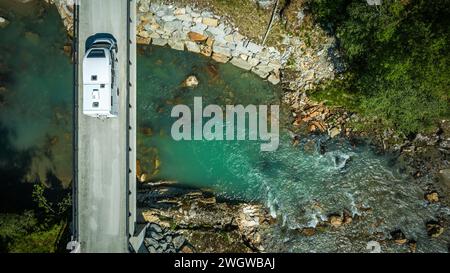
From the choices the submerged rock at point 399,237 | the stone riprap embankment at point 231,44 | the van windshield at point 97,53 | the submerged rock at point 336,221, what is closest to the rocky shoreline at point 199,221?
the submerged rock at point 336,221

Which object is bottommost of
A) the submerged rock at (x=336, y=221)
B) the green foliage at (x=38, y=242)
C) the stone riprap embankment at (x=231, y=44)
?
the green foliage at (x=38, y=242)

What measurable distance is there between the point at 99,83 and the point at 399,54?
1703 cm

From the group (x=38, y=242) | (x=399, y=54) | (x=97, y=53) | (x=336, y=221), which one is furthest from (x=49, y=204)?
(x=399, y=54)

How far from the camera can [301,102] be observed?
2836 cm

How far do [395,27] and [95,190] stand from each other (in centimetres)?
1989

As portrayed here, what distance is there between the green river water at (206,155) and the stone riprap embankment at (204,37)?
70 centimetres

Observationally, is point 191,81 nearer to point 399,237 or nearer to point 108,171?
point 108,171

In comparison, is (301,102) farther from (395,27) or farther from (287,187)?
(395,27)

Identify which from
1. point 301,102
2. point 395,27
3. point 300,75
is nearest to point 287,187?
point 301,102

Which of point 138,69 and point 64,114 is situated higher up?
point 138,69

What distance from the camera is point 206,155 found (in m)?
27.9

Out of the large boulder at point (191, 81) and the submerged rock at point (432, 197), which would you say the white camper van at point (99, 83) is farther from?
the submerged rock at point (432, 197)

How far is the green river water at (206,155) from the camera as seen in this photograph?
88.0ft

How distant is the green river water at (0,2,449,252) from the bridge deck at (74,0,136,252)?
12.2 ft
